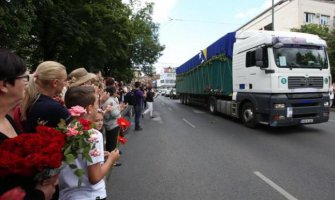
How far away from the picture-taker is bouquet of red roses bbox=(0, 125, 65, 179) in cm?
161

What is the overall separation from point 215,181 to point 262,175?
0.95 metres

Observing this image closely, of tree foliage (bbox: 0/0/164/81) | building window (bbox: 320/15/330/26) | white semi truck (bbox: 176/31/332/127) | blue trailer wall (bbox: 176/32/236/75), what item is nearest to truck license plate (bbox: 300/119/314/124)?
white semi truck (bbox: 176/31/332/127)

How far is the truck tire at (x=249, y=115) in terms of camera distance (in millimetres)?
11422

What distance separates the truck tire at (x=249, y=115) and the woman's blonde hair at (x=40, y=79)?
9.37 meters

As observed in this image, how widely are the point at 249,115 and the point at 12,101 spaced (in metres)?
10.5

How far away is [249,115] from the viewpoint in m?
11.7

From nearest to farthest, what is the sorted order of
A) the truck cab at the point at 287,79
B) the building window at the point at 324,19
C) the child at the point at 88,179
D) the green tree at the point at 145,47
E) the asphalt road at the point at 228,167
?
the child at the point at 88,179 < the asphalt road at the point at 228,167 < the truck cab at the point at 287,79 < the green tree at the point at 145,47 < the building window at the point at 324,19

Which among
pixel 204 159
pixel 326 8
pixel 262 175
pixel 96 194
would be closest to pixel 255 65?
pixel 204 159

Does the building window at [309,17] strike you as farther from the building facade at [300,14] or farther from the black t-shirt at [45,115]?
the black t-shirt at [45,115]

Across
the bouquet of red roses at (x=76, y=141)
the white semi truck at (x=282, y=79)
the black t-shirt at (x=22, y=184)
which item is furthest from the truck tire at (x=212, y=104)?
Answer: the black t-shirt at (x=22, y=184)

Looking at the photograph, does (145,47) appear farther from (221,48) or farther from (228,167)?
(228,167)

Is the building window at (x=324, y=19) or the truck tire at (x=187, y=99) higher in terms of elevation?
the building window at (x=324, y=19)

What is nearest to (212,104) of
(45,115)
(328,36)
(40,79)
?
(40,79)

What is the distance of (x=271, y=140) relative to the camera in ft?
→ 30.8
